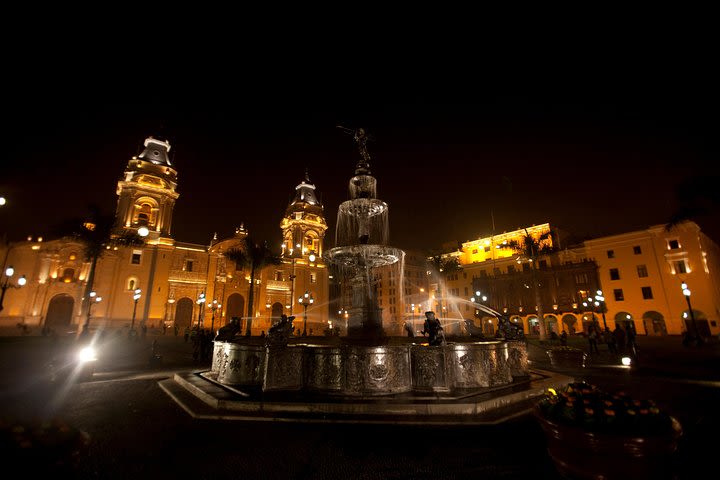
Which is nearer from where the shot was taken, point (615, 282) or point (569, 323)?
point (615, 282)

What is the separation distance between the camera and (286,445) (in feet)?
16.5

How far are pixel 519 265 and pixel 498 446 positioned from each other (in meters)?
51.3

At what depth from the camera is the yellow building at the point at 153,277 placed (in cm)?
3800

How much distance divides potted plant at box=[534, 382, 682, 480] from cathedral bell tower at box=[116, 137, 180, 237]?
50.3m

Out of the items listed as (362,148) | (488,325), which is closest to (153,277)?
(362,148)

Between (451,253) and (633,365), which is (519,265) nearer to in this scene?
(451,253)

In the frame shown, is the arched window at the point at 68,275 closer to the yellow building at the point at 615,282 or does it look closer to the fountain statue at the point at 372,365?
the fountain statue at the point at 372,365

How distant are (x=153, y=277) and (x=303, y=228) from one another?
80.5ft

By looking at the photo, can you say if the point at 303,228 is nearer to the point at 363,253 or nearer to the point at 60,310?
the point at 60,310

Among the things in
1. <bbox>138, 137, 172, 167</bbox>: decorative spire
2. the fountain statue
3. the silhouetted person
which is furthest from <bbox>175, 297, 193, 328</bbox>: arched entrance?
the silhouetted person

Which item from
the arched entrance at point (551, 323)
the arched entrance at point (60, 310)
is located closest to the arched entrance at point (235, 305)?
the arched entrance at point (60, 310)

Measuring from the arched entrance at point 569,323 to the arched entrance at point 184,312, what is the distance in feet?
167

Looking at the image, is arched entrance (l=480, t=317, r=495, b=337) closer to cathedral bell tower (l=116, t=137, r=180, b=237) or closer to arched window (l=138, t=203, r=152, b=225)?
cathedral bell tower (l=116, t=137, r=180, b=237)

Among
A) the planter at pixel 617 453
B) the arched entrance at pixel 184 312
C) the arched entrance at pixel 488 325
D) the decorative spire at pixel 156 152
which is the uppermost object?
the decorative spire at pixel 156 152
